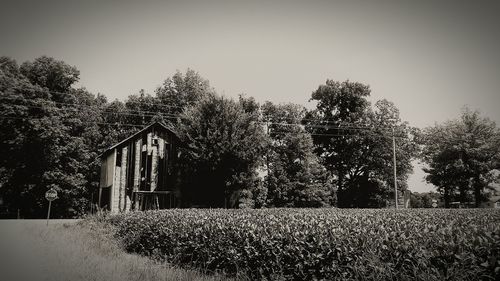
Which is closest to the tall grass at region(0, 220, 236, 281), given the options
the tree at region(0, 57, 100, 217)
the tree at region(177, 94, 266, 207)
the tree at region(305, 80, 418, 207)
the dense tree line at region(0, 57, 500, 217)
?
the tree at region(177, 94, 266, 207)

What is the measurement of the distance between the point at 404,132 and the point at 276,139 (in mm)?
18010

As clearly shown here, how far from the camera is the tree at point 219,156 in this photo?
2806cm

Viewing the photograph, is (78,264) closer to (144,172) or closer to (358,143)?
(144,172)

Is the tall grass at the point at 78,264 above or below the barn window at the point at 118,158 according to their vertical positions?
below

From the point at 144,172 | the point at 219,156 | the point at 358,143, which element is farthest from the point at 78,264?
the point at 358,143

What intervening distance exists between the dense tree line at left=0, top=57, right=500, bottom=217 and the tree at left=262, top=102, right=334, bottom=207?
128 mm

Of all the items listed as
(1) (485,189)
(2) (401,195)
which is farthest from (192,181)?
(1) (485,189)

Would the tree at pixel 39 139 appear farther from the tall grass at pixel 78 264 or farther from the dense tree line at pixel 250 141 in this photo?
the tall grass at pixel 78 264

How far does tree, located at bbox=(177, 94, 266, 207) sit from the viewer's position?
28.1m

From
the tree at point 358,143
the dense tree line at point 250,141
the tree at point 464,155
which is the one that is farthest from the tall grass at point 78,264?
the tree at point 464,155

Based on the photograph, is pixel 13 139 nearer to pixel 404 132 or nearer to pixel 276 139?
pixel 276 139

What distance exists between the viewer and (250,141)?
29156 millimetres

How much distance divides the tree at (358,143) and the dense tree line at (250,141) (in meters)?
0.14

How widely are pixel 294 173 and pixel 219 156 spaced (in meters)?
17.2
